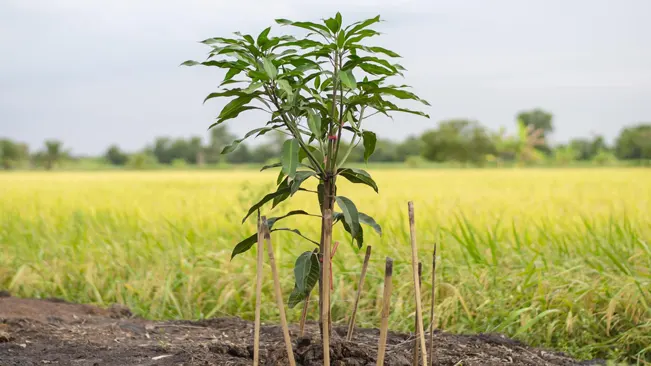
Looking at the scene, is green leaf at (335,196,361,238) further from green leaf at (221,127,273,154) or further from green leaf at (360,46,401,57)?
green leaf at (360,46,401,57)

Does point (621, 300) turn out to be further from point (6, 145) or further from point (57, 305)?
point (6, 145)

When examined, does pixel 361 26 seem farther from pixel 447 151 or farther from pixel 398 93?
pixel 447 151

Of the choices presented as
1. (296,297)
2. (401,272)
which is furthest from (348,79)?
(401,272)

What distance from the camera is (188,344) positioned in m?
2.59

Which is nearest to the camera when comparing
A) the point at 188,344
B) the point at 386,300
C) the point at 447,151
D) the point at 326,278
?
the point at 386,300

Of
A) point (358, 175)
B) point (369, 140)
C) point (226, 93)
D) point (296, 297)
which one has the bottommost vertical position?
point (296, 297)

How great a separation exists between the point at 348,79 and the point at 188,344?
139 cm

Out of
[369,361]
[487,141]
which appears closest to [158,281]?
[369,361]

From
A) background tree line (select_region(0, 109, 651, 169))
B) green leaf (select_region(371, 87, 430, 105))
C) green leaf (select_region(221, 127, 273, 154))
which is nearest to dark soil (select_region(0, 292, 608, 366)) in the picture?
green leaf (select_region(221, 127, 273, 154))

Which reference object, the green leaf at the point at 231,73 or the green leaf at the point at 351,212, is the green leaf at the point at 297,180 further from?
the green leaf at the point at 231,73

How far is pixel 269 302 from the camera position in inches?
140

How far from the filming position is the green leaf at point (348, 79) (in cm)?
172

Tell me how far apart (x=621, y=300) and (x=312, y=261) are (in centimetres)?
191

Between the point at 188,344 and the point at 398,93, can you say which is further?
the point at 188,344
